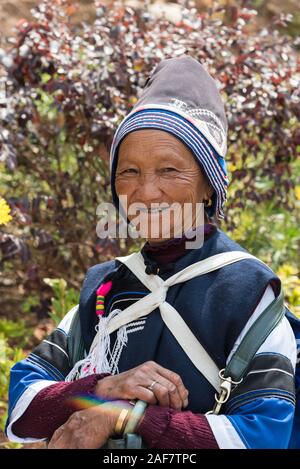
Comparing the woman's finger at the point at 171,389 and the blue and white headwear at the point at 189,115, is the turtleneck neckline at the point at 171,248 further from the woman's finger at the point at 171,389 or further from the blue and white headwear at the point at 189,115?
the woman's finger at the point at 171,389

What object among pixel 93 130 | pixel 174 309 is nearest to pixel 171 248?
pixel 174 309

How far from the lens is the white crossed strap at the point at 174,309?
1.99m

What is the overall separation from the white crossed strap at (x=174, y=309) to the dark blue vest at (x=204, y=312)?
0.01 meters

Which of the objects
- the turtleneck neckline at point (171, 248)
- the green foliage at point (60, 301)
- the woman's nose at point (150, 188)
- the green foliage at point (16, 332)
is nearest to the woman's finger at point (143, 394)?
the turtleneck neckline at point (171, 248)

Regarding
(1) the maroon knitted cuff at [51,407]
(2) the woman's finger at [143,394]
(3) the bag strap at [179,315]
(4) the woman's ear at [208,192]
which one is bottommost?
(1) the maroon knitted cuff at [51,407]

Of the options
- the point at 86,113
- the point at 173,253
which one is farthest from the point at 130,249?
the point at 173,253

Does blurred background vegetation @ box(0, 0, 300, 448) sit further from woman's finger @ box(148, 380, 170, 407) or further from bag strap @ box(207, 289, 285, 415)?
woman's finger @ box(148, 380, 170, 407)

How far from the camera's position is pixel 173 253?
2.16 metres

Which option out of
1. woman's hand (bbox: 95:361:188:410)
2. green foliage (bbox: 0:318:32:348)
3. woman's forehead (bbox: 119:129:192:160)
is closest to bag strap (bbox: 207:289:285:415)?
woman's hand (bbox: 95:361:188:410)

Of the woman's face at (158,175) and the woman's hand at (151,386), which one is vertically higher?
the woman's face at (158,175)

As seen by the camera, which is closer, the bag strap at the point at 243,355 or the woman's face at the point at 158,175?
the bag strap at the point at 243,355

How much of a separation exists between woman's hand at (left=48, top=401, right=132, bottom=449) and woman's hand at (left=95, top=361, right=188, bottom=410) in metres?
0.03

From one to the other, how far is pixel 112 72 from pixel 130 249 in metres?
0.99
